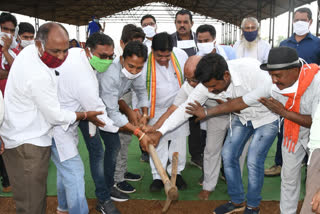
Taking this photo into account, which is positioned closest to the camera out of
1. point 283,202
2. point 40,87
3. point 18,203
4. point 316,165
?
point 316,165

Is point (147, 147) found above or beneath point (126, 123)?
beneath

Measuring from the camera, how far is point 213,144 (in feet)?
11.7

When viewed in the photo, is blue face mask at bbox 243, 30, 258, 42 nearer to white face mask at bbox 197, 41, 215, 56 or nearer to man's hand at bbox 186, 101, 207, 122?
white face mask at bbox 197, 41, 215, 56

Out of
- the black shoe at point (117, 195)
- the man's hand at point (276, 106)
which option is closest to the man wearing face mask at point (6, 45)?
the black shoe at point (117, 195)

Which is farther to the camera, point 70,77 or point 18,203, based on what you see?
point 70,77

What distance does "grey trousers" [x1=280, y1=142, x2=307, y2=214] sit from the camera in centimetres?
272

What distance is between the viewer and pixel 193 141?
4652 mm

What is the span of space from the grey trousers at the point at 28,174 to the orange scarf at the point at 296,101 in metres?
2.02

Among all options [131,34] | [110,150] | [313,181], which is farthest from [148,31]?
[313,181]

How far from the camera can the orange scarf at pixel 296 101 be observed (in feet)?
7.91

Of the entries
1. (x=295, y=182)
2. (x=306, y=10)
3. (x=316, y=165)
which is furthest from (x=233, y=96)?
(x=306, y=10)

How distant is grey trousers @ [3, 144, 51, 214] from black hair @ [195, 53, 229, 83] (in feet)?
4.83

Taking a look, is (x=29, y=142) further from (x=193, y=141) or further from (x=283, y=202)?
(x=193, y=141)

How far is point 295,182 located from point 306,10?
9.73 feet
